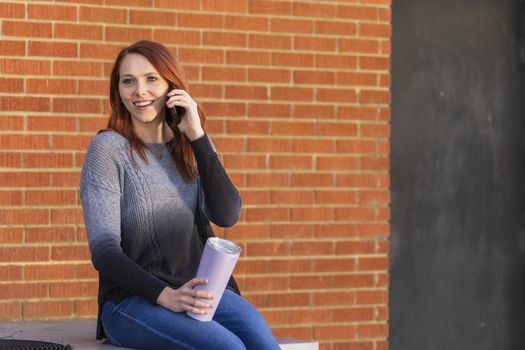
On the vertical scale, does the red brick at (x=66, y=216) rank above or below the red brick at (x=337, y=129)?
below

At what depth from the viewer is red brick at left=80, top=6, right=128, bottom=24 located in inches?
242

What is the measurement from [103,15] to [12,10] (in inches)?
19.0

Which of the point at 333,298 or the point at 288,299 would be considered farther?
the point at 333,298

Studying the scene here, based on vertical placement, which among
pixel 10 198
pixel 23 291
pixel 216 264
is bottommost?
pixel 23 291

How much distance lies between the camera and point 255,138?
6480 mm

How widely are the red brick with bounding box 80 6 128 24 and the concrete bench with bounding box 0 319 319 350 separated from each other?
1.61 meters

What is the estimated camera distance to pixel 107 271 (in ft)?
13.3

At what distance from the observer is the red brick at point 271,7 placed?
6508 mm

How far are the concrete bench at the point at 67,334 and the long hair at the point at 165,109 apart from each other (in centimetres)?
75

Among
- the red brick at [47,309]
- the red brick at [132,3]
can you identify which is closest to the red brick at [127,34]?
the red brick at [132,3]

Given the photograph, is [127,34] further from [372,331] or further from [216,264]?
[216,264]

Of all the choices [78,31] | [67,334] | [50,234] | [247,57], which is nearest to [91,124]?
[78,31]

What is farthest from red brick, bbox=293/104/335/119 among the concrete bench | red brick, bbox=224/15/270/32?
the concrete bench

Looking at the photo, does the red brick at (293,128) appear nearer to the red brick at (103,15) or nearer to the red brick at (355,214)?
the red brick at (355,214)
